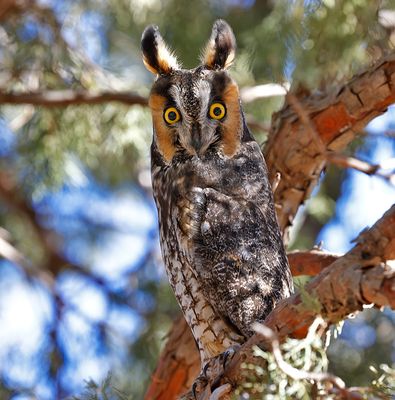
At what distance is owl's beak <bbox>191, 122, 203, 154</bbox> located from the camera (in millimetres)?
3174

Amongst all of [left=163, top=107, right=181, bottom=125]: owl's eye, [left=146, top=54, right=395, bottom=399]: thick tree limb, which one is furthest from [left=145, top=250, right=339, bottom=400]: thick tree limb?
[left=163, top=107, right=181, bottom=125]: owl's eye

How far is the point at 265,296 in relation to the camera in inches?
114

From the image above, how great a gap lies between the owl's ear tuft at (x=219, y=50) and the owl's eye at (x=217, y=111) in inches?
9.5

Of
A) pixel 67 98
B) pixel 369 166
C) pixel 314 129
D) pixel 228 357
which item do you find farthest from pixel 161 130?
pixel 228 357

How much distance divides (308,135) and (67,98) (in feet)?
4.67

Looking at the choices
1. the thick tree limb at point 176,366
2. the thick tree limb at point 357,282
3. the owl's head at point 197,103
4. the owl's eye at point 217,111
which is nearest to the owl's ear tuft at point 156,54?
the owl's head at point 197,103

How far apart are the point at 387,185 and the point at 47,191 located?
99.9 inches

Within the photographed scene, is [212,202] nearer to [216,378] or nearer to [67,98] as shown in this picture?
[216,378]

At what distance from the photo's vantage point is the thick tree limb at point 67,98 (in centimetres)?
412

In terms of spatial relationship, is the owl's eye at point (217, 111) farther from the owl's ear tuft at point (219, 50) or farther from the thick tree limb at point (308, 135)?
the thick tree limb at point (308, 135)

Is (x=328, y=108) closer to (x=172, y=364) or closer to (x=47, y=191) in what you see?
(x=172, y=364)

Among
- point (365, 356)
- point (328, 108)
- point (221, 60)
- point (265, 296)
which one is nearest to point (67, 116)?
point (221, 60)

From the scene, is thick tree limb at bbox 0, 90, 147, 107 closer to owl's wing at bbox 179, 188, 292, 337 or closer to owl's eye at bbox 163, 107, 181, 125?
owl's eye at bbox 163, 107, 181, 125

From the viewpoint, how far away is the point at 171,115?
3.29 m
